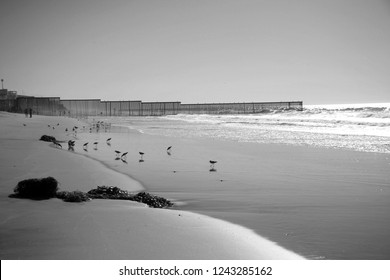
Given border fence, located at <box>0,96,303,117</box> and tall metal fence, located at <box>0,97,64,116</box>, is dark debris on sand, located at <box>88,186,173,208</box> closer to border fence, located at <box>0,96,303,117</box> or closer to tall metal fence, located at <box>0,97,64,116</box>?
tall metal fence, located at <box>0,97,64,116</box>

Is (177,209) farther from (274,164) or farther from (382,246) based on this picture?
(274,164)

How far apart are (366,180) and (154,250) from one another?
241 inches

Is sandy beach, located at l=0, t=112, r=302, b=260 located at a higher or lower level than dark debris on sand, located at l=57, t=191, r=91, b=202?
lower

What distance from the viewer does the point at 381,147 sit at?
46.9 ft

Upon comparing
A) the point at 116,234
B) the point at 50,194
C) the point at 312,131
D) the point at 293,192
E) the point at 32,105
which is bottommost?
the point at 293,192

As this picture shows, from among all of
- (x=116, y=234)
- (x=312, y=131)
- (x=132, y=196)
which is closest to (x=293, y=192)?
(x=132, y=196)

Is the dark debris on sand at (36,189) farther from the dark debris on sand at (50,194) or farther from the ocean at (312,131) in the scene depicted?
the ocean at (312,131)

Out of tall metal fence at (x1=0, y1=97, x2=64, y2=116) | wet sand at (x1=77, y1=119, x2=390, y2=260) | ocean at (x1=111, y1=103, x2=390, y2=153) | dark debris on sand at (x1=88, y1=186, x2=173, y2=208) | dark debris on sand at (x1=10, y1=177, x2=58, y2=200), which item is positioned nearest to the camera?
wet sand at (x1=77, y1=119, x2=390, y2=260)

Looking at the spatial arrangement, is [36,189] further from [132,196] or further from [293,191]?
[293,191]

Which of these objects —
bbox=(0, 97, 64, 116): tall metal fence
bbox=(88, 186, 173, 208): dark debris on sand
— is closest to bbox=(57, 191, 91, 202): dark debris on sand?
bbox=(88, 186, 173, 208): dark debris on sand

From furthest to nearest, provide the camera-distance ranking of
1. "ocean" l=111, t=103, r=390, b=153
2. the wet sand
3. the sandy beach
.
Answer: "ocean" l=111, t=103, r=390, b=153, the wet sand, the sandy beach

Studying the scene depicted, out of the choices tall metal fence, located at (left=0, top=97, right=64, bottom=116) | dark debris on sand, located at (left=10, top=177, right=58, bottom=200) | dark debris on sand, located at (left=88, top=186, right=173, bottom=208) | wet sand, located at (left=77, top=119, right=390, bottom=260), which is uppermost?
tall metal fence, located at (left=0, top=97, right=64, bottom=116)

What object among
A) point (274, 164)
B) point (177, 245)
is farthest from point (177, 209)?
point (274, 164)

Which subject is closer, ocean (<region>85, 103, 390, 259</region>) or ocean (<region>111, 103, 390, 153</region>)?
ocean (<region>85, 103, 390, 259</region>)
